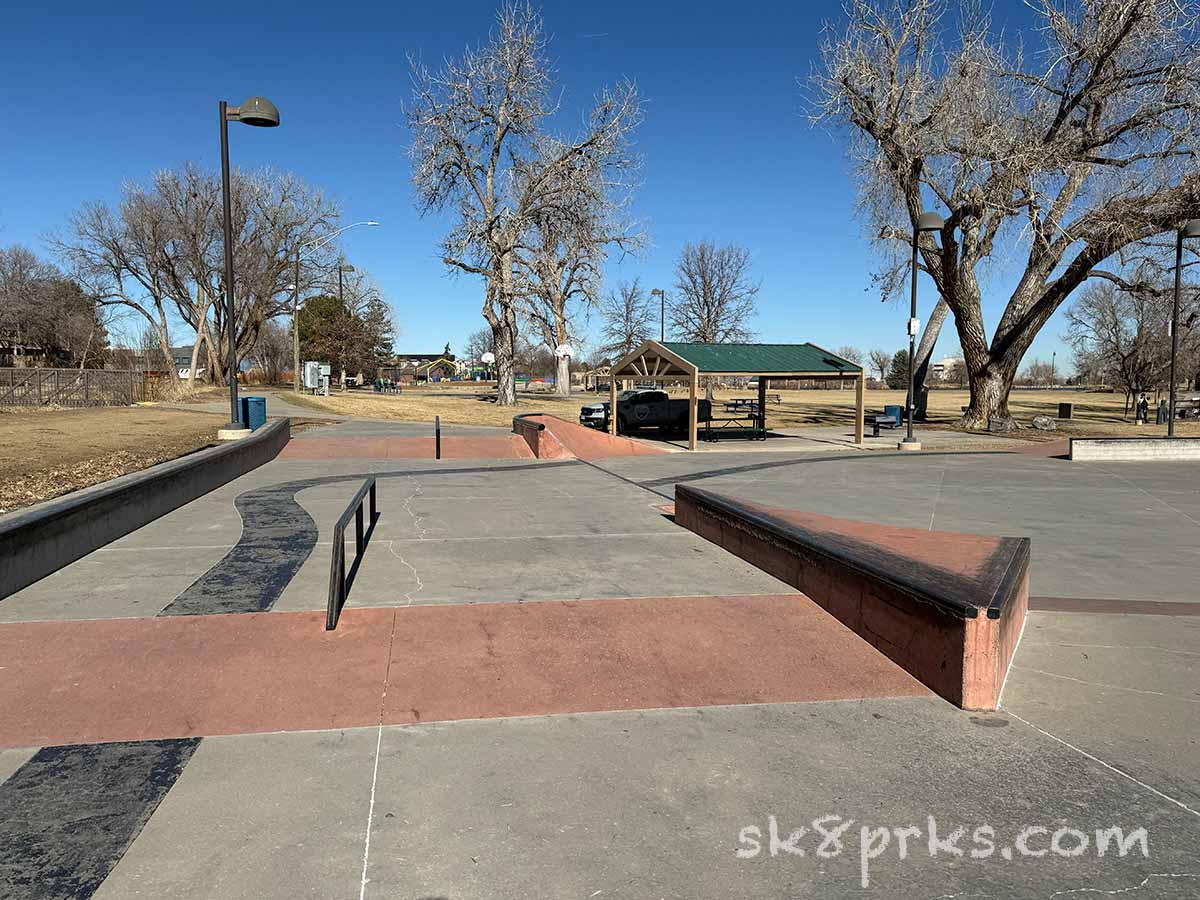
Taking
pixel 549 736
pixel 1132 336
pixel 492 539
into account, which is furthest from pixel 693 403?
pixel 1132 336

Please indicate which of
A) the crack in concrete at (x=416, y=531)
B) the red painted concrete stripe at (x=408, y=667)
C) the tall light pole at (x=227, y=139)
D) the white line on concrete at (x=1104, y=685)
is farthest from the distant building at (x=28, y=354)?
the white line on concrete at (x=1104, y=685)

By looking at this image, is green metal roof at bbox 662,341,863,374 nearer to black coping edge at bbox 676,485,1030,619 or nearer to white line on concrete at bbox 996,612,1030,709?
black coping edge at bbox 676,485,1030,619

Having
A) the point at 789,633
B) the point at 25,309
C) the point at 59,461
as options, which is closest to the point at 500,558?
the point at 789,633

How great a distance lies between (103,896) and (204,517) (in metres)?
8.68

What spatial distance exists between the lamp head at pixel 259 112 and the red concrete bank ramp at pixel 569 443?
9.09 metres

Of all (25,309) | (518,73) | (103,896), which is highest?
(518,73)

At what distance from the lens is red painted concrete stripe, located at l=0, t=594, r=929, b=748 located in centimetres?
462

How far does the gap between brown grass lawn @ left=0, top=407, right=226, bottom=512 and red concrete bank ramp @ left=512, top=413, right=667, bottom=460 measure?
7.81m

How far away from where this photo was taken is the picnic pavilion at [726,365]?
79.3 ft

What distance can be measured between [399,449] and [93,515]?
39.6ft

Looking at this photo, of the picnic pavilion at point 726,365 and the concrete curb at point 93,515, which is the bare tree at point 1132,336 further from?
the concrete curb at point 93,515

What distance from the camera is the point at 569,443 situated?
21.6 meters

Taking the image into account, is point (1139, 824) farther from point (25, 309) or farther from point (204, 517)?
point (25, 309)

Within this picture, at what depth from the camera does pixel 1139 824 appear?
11.5 ft
